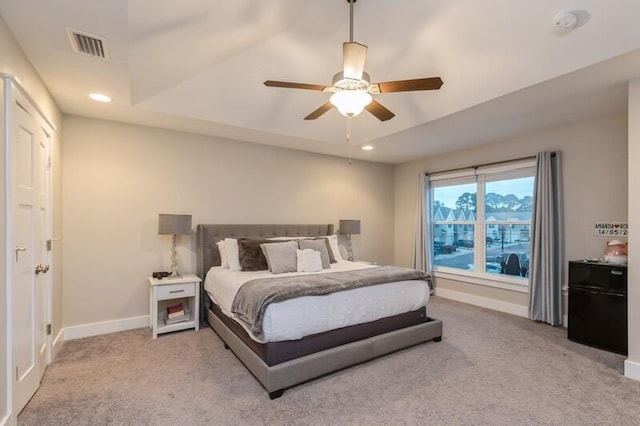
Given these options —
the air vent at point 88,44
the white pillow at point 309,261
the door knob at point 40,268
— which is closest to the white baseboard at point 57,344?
the door knob at point 40,268

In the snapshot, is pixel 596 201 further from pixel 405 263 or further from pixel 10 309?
pixel 10 309

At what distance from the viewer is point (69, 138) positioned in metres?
3.54

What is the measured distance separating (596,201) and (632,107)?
144 cm

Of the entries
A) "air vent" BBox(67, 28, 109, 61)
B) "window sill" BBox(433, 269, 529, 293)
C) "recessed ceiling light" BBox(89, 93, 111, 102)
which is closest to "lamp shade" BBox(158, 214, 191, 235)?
"recessed ceiling light" BBox(89, 93, 111, 102)

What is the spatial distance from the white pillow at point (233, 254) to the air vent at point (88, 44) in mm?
2309

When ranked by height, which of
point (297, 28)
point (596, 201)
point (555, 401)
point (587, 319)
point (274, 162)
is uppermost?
point (297, 28)

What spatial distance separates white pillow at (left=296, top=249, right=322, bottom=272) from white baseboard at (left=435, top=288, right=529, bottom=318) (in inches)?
111

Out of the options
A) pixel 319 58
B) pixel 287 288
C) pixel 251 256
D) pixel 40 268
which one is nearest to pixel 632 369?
pixel 287 288

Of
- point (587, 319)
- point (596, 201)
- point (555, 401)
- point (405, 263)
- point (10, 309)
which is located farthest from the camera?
point (405, 263)

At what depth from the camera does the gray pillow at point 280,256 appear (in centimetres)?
370

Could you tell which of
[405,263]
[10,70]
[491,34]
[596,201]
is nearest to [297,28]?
[491,34]

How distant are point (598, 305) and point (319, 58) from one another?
→ 3.94 meters

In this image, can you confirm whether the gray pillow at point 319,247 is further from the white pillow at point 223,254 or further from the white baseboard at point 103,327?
the white baseboard at point 103,327

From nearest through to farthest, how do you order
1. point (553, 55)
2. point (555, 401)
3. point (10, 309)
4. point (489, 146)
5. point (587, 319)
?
point (10, 309) → point (555, 401) → point (553, 55) → point (587, 319) → point (489, 146)
